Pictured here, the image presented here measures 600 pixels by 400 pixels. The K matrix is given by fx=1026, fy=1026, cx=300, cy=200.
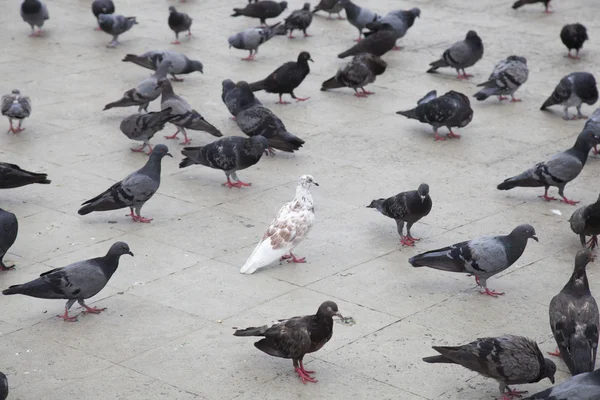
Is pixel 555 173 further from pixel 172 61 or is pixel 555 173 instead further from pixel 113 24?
pixel 113 24

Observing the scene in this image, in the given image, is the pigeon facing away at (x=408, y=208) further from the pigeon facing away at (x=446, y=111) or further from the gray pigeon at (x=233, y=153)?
the pigeon facing away at (x=446, y=111)

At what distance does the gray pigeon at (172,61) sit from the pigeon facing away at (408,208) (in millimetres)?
6329

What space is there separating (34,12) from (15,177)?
851 cm

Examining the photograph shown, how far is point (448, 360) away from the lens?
294 inches

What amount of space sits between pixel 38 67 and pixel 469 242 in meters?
10.1

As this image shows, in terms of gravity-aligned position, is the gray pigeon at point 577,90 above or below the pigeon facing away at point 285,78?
above

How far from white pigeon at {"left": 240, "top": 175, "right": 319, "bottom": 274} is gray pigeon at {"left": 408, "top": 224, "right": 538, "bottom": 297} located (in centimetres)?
136

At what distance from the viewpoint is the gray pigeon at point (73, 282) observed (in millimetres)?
8562

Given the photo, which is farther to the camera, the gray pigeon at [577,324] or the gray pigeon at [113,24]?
the gray pigeon at [113,24]

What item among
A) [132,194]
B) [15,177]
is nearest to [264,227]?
[132,194]

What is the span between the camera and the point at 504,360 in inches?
287

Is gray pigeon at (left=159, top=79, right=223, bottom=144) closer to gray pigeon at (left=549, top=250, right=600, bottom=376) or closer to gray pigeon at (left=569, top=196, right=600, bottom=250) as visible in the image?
gray pigeon at (left=569, top=196, right=600, bottom=250)

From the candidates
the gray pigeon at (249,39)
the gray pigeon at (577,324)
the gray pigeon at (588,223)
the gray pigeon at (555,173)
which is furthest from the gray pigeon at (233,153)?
the gray pigeon at (249,39)

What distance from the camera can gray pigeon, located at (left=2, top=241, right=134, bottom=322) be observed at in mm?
8562
